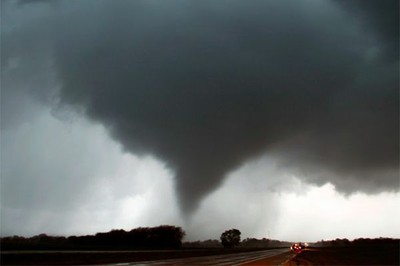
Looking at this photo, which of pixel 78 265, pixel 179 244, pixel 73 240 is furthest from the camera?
pixel 179 244

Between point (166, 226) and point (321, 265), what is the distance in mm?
122726

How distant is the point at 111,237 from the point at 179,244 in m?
27.2

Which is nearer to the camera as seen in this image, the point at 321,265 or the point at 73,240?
the point at 321,265

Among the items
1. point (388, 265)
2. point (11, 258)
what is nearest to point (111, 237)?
point (11, 258)

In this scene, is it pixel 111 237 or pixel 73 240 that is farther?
pixel 111 237

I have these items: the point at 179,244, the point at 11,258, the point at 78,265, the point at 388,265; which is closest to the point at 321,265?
the point at 388,265

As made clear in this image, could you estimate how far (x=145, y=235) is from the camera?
154 m

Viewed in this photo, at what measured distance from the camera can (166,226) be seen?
162750 millimetres

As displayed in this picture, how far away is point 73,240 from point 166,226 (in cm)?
3868

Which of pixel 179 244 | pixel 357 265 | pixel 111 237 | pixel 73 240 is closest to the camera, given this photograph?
pixel 357 265

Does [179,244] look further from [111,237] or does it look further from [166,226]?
[111,237]

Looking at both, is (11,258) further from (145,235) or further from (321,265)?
(145,235)

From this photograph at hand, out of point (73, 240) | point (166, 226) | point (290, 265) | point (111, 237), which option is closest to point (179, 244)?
point (166, 226)

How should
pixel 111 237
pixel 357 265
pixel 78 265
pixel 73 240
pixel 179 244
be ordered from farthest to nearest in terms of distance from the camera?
pixel 179 244 < pixel 111 237 < pixel 73 240 < pixel 357 265 < pixel 78 265
